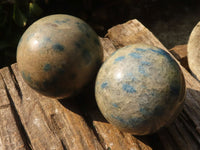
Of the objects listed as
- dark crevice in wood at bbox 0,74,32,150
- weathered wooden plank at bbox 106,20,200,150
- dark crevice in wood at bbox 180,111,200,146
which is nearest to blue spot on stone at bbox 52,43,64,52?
dark crevice in wood at bbox 0,74,32,150

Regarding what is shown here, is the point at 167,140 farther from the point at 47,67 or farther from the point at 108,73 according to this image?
the point at 47,67

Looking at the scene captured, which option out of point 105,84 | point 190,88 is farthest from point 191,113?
point 105,84

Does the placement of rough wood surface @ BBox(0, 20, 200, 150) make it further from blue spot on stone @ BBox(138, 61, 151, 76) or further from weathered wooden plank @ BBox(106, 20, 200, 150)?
blue spot on stone @ BBox(138, 61, 151, 76)

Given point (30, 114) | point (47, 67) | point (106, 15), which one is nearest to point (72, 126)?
point (30, 114)

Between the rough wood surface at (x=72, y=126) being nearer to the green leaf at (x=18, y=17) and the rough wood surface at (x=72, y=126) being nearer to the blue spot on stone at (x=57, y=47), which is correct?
the blue spot on stone at (x=57, y=47)

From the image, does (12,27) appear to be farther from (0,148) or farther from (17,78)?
(0,148)

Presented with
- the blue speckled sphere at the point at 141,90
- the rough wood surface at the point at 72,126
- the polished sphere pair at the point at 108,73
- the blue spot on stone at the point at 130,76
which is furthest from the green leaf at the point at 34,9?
the blue spot on stone at the point at 130,76
